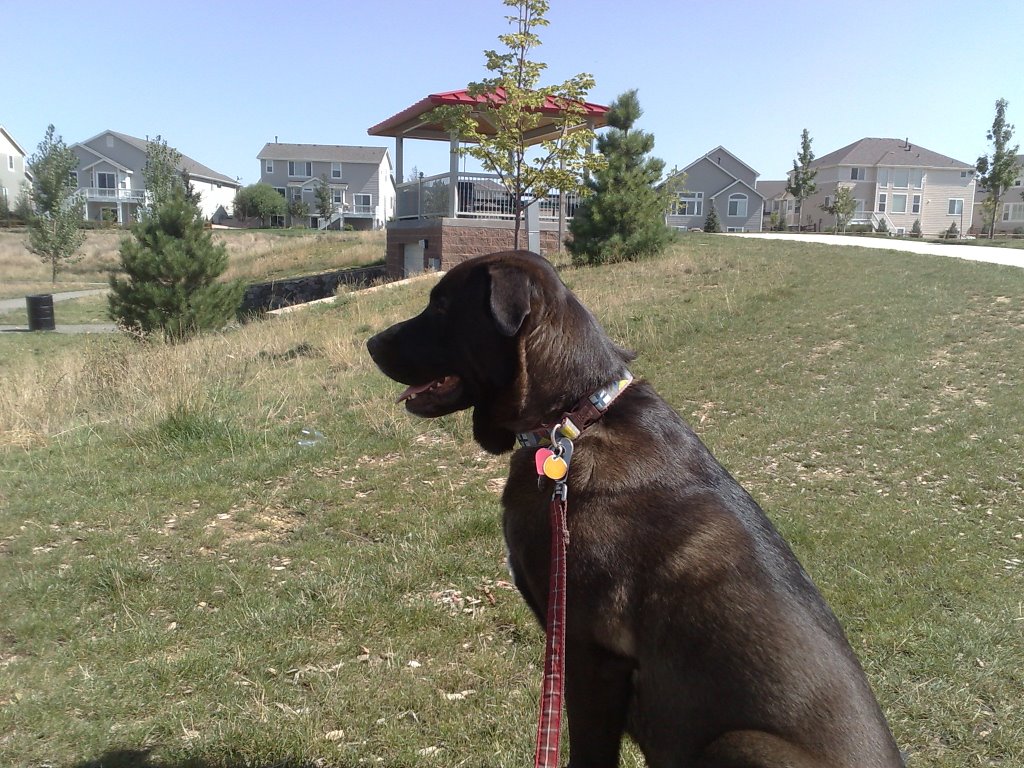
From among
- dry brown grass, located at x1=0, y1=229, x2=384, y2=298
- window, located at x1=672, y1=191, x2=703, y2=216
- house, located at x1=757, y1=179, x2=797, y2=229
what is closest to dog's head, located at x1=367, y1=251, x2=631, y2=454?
dry brown grass, located at x1=0, y1=229, x2=384, y2=298

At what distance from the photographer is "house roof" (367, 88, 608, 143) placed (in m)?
13.6

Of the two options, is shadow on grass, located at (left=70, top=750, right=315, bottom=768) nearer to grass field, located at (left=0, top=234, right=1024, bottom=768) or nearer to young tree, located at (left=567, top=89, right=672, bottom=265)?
grass field, located at (left=0, top=234, right=1024, bottom=768)

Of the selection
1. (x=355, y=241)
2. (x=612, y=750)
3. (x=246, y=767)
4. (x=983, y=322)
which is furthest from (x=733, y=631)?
(x=355, y=241)

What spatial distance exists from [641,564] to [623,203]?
16.7 meters

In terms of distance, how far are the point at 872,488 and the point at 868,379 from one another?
9.60 feet

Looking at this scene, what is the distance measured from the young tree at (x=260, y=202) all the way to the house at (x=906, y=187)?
52407mm

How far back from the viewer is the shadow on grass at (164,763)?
2.72 meters

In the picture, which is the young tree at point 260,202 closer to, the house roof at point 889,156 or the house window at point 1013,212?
the house roof at point 889,156

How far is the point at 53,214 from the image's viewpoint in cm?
3572

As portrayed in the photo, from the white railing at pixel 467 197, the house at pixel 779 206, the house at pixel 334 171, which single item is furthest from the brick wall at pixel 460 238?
the house at pixel 334 171

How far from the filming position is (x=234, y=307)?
17750 mm

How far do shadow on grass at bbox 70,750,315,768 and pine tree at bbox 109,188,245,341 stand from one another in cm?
1423

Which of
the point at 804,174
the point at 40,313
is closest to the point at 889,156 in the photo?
the point at 804,174

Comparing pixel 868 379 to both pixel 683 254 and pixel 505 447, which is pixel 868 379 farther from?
pixel 683 254
